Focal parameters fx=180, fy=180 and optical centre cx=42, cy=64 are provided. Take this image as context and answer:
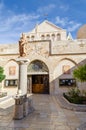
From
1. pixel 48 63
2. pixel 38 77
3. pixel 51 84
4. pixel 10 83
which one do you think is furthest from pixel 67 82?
pixel 10 83

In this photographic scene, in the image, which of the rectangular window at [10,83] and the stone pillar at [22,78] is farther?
the rectangular window at [10,83]

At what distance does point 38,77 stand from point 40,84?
0.88 metres

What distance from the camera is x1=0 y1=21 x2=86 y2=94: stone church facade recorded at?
1938 centimetres

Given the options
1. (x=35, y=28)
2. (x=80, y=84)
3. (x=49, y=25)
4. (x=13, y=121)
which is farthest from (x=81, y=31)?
(x=13, y=121)

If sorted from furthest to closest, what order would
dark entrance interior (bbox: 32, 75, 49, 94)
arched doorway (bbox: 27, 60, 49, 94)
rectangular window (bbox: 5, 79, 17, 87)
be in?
rectangular window (bbox: 5, 79, 17, 87), dark entrance interior (bbox: 32, 75, 49, 94), arched doorway (bbox: 27, 60, 49, 94)

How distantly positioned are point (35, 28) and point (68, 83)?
16377 millimetres

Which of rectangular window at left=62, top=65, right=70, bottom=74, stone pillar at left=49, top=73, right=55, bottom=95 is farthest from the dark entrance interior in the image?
rectangular window at left=62, top=65, right=70, bottom=74

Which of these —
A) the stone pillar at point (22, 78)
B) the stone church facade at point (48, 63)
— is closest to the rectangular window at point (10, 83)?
the stone church facade at point (48, 63)

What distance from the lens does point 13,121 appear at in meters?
7.50

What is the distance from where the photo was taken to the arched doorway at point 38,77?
20.2 m

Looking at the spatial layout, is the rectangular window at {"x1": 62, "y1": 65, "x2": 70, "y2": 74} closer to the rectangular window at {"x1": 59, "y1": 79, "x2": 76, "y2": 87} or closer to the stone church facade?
the stone church facade

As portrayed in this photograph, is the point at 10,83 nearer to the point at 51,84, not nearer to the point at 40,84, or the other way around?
the point at 40,84

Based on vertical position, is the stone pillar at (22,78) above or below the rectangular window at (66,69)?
below

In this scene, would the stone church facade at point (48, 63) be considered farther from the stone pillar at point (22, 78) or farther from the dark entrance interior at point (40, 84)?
the stone pillar at point (22, 78)
